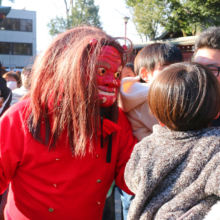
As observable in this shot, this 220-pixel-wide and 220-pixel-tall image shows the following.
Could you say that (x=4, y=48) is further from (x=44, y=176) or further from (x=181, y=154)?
(x=181, y=154)

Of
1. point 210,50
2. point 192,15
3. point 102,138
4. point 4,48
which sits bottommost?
point 102,138

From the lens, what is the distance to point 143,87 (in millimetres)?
1759

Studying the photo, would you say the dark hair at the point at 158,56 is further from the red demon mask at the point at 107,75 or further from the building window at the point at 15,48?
the building window at the point at 15,48

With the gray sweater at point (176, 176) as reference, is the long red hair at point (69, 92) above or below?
above

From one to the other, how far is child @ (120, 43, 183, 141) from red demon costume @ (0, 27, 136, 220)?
200 millimetres

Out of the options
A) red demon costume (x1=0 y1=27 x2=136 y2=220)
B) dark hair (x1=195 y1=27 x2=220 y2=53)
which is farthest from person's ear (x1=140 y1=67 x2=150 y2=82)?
red demon costume (x1=0 y1=27 x2=136 y2=220)

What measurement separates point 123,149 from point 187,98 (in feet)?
2.13

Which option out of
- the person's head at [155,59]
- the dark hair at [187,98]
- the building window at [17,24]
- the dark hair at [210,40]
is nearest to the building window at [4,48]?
the building window at [17,24]

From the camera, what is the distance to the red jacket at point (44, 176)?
1.40 m

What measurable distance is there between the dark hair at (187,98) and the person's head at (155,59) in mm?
753

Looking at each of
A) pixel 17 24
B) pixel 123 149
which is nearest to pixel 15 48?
pixel 17 24

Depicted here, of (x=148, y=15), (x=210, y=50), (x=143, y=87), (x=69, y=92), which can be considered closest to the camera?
(x=69, y=92)

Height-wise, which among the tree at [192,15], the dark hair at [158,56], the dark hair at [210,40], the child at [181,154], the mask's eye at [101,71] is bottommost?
the child at [181,154]

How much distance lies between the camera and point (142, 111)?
1.69 metres
